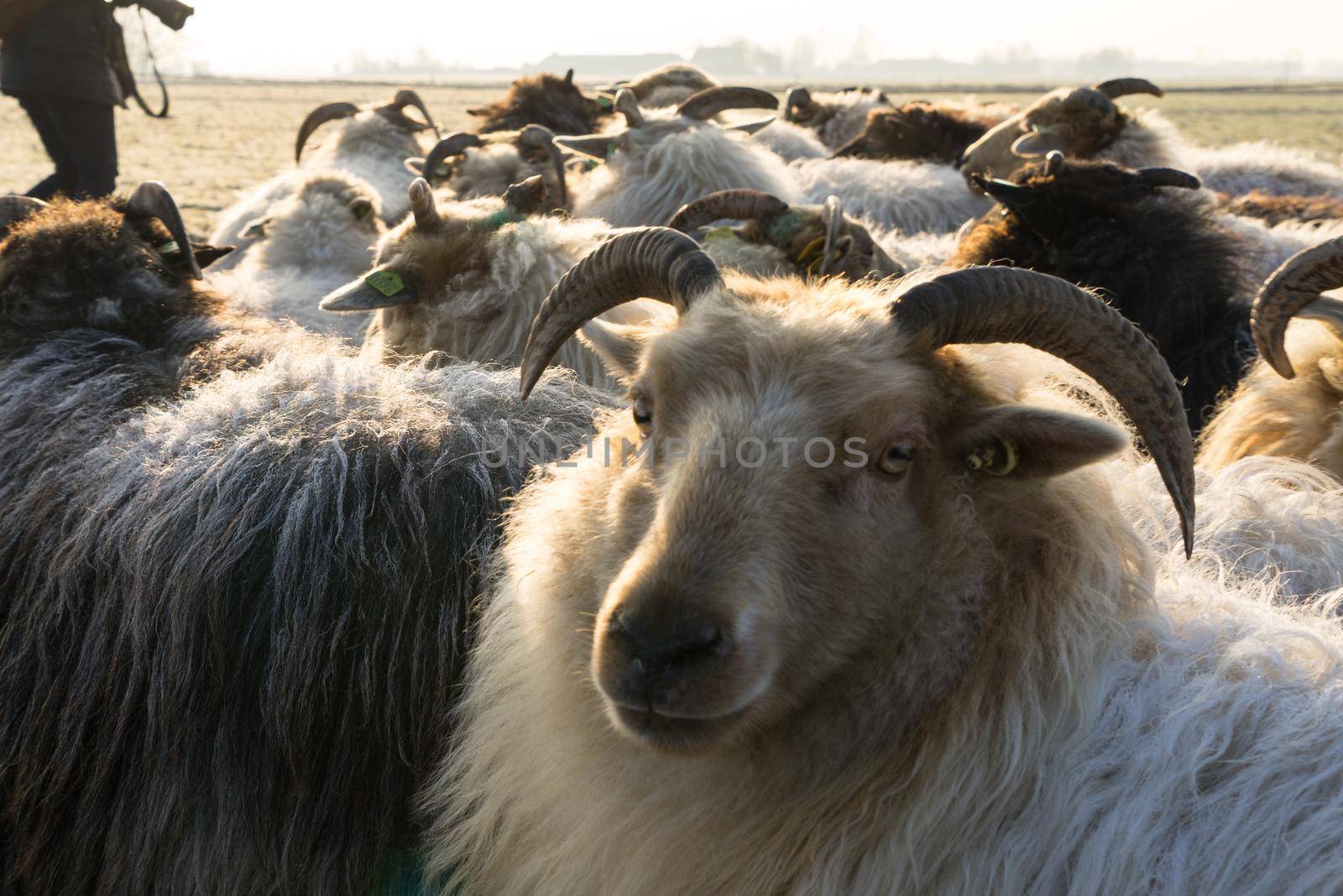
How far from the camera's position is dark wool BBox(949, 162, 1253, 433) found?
15.4ft

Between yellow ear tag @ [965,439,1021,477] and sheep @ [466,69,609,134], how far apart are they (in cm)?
807

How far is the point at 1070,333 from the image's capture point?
7.42ft

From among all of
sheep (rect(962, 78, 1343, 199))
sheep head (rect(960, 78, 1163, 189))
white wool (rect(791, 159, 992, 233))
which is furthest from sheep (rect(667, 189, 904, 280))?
sheep head (rect(960, 78, 1163, 189))

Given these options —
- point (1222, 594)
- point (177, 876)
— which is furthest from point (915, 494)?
point (177, 876)

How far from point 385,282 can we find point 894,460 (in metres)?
2.82

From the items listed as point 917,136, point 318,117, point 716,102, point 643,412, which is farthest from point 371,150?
point 643,412

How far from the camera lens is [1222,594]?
8.27 feet

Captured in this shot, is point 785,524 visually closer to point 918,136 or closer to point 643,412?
point 643,412

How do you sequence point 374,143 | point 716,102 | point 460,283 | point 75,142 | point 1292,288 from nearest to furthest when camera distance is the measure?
point 1292,288 < point 460,283 < point 75,142 < point 716,102 < point 374,143

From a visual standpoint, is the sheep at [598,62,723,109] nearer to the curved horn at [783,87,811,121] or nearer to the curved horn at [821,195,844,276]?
the curved horn at [783,87,811,121]

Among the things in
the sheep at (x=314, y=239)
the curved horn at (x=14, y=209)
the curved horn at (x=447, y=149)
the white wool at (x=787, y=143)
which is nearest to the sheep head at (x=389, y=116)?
the curved horn at (x=447, y=149)

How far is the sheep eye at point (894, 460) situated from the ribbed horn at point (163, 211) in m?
3.19

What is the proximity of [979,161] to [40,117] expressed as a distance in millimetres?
6575

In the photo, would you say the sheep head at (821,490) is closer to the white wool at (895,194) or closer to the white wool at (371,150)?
the white wool at (895,194)
